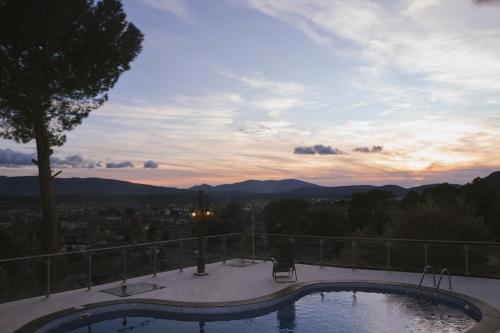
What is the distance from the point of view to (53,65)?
10.6 meters

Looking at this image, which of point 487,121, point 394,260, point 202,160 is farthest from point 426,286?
point 202,160

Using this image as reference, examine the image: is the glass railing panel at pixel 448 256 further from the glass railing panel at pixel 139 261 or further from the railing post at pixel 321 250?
the glass railing panel at pixel 139 261

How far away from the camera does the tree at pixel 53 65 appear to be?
384 inches

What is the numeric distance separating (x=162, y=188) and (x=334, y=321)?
2231 centimetres

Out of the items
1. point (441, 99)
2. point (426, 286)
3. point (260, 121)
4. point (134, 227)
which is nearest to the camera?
point (426, 286)

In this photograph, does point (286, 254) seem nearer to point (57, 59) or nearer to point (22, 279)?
point (22, 279)

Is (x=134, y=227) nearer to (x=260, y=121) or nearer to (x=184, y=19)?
(x=260, y=121)

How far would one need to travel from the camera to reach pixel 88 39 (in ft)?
36.8

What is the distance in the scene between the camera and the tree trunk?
11.0 m

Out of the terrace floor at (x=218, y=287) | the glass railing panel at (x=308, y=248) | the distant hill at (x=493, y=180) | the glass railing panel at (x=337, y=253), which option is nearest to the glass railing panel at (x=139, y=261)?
the terrace floor at (x=218, y=287)

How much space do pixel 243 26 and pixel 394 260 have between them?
7.97 meters

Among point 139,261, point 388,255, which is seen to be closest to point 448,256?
point 388,255

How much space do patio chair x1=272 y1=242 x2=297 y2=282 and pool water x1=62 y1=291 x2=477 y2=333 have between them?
4.96 feet

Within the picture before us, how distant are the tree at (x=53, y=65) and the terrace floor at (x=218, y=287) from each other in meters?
3.67
